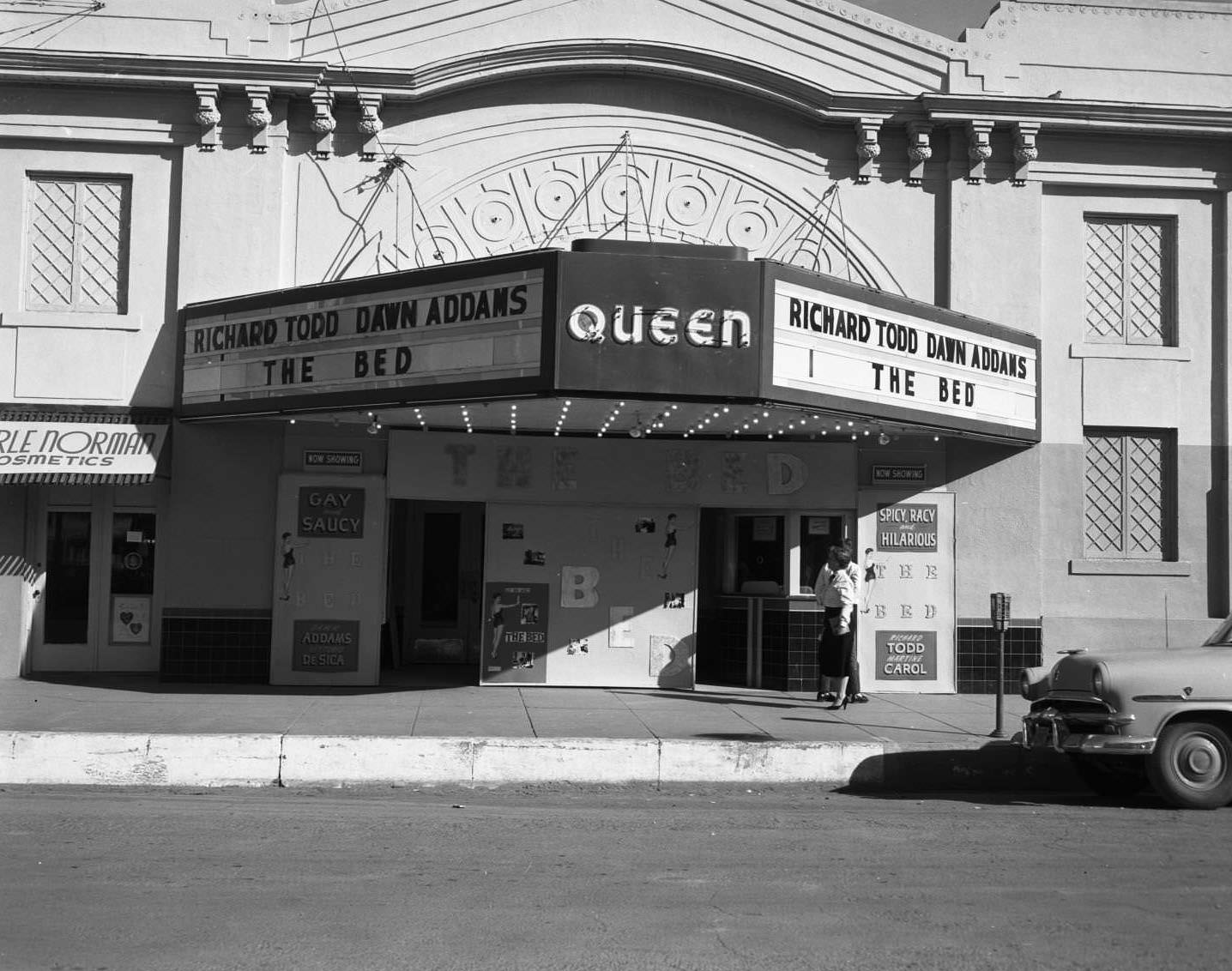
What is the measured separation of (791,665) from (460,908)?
891cm

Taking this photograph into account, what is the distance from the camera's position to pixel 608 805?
9281 mm

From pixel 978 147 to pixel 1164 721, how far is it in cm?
857

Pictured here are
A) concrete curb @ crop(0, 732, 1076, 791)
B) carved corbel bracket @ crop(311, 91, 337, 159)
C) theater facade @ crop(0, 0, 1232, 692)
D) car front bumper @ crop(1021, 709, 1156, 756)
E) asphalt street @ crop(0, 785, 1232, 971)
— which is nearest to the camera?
asphalt street @ crop(0, 785, 1232, 971)

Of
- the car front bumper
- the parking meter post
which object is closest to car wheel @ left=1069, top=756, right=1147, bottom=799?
the car front bumper

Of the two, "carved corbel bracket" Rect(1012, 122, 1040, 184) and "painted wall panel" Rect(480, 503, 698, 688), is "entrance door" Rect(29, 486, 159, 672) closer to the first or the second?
"painted wall panel" Rect(480, 503, 698, 688)

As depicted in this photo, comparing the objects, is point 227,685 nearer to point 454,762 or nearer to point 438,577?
point 438,577

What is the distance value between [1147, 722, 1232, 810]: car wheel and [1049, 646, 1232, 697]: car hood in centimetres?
29

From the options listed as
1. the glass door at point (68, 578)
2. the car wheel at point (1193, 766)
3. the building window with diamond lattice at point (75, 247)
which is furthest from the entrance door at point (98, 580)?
the car wheel at point (1193, 766)

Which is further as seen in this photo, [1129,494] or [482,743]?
[1129,494]

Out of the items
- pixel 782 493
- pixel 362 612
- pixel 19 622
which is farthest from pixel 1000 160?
pixel 19 622

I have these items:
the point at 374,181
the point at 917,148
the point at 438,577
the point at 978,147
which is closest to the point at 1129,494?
the point at 978,147

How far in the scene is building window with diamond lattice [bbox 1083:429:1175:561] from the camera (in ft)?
51.2

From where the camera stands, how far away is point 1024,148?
50.2 feet

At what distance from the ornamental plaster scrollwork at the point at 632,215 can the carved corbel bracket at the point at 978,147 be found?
1.63 meters
